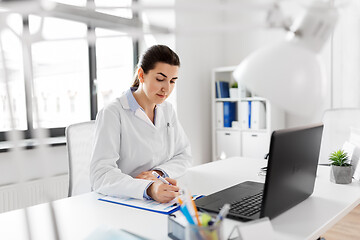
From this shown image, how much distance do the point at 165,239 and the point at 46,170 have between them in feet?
1.78

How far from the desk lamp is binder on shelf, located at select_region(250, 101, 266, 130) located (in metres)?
2.99

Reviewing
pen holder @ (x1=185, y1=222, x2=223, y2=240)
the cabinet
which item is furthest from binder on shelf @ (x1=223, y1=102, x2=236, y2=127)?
pen holder @ (x1=185, y1=222, x2=223, y2=240)

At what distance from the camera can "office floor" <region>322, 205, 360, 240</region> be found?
7.75 ft

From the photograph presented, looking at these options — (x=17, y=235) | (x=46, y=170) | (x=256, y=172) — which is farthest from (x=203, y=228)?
(x=256, y=172)

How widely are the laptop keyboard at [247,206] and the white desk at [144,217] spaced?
0.06m

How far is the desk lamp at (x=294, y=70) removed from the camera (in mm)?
454

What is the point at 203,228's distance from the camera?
0.66m

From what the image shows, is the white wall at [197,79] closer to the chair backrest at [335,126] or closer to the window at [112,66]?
the window at [112,66]

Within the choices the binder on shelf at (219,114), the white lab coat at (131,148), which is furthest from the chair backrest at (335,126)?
the binder on shelf at (219,114)

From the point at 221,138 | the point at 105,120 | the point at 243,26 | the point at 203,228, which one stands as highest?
the point at 243,26

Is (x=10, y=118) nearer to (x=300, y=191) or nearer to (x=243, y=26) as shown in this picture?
(x=243, y=26)

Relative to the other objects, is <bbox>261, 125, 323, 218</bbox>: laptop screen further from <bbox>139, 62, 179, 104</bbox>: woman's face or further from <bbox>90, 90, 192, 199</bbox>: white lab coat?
<bbox>139, 62, 179, 104</bbox>: woman's face

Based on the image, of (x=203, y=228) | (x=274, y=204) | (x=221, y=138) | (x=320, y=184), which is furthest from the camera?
(x=221, y=138)

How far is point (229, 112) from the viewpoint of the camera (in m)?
3.68
